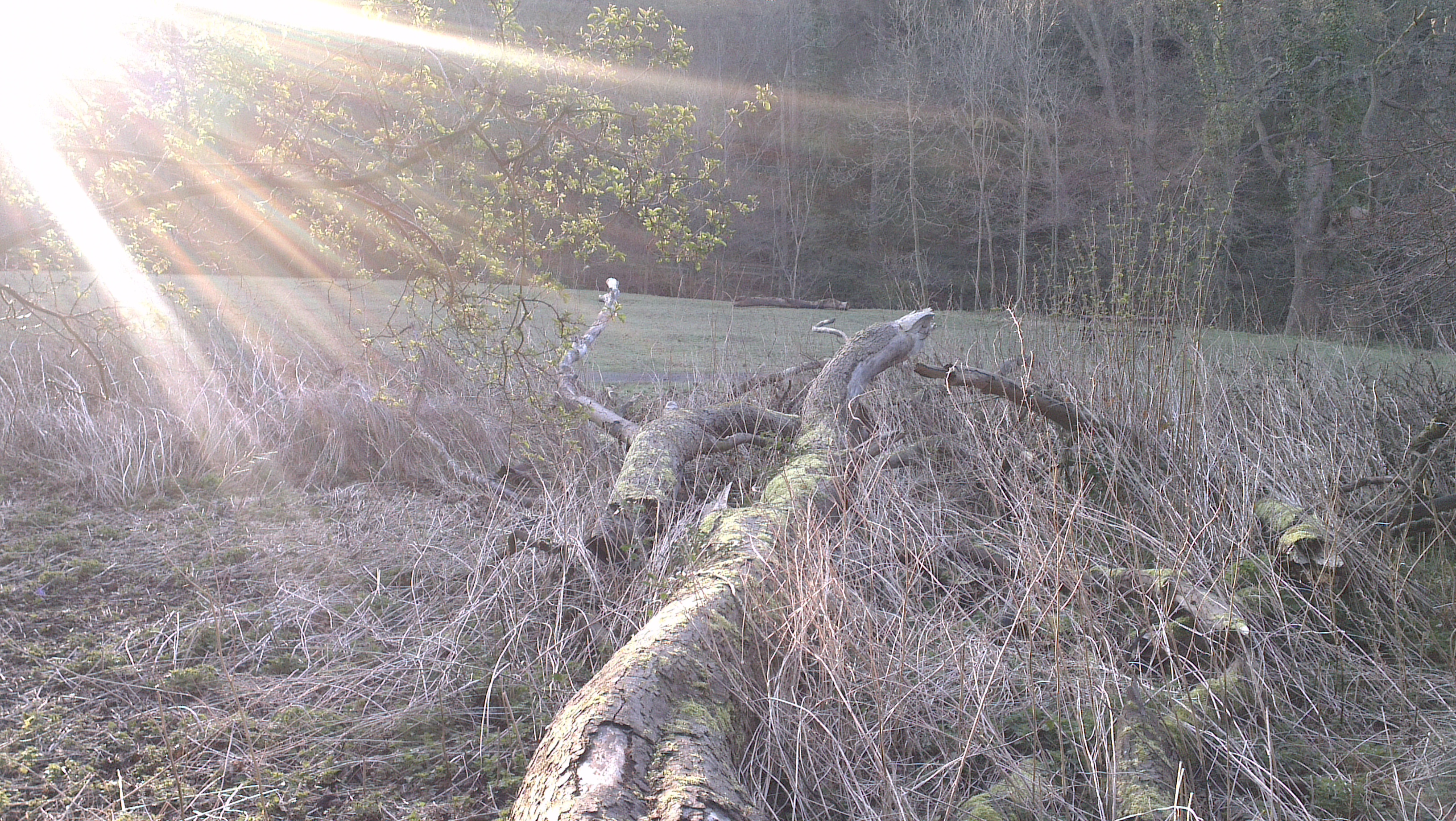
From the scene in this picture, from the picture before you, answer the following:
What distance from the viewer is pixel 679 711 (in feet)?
6.93

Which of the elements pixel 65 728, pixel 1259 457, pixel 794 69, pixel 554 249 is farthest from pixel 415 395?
pixel 794 69

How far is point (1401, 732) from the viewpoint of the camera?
2246 mm

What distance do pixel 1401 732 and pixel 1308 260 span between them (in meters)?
19.1

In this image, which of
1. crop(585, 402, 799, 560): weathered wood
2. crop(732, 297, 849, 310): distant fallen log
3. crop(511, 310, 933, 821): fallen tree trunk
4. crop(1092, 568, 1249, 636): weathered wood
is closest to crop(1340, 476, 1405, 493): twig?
crop(1092, 568, 1249, 636): weathered wood

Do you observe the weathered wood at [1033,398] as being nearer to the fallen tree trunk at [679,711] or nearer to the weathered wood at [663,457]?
the weathered wood at [663,457]

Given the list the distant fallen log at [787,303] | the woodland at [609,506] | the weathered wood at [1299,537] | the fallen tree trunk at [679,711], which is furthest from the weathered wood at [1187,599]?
the distant fallen log at [787,303]

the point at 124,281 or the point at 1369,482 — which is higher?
the point at 124,281

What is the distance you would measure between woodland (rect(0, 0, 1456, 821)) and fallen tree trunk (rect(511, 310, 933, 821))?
0.04 ft

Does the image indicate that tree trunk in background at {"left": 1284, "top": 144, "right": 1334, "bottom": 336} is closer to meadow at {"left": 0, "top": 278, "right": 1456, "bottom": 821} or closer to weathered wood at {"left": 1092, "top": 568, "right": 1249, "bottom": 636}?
meadow at {"left": 0, "top": 278, "right": 1456, "bottom": 821}

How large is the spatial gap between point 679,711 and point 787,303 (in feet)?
65.8

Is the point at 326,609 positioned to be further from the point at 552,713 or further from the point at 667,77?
the point at 667,77

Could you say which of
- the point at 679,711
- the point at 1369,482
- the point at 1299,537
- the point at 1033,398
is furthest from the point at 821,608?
the point at 1369,482

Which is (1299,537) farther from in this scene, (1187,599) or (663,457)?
(663,457)

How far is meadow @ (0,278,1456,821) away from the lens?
221 cm
